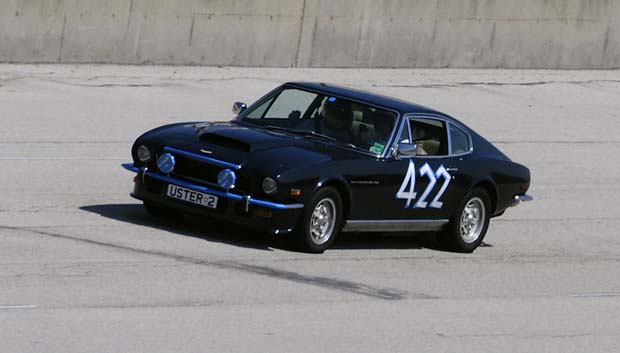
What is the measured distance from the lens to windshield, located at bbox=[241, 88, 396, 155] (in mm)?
12305

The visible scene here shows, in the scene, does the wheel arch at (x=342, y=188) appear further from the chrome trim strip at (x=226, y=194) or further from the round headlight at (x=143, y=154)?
the round headlight at (x=143, y=154)

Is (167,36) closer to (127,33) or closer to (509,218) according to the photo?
(127,33)

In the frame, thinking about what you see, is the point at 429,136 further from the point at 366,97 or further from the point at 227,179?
the point at 227,179

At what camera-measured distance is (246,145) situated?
38.0 ft

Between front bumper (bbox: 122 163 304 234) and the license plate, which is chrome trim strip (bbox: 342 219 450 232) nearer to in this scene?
front bumper (bbox: 122 163 304 234)

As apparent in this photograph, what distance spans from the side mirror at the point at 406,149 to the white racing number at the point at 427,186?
12 centimetres

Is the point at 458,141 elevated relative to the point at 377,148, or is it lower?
elevated

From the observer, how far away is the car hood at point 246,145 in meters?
11.4

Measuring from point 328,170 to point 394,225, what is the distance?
1.19 meters

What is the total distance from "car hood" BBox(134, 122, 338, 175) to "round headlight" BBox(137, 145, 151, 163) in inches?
2.1

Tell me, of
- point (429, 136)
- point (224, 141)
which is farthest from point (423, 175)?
point (224, 141)

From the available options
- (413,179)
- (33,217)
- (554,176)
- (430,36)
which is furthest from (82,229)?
(430,36)

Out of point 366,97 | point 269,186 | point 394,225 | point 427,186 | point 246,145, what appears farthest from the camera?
point 366,97

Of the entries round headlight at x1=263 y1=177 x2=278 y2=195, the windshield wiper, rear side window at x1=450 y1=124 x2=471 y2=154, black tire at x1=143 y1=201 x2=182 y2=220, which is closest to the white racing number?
rear side window at x1=450 y1=124 x2=471 y2=154
